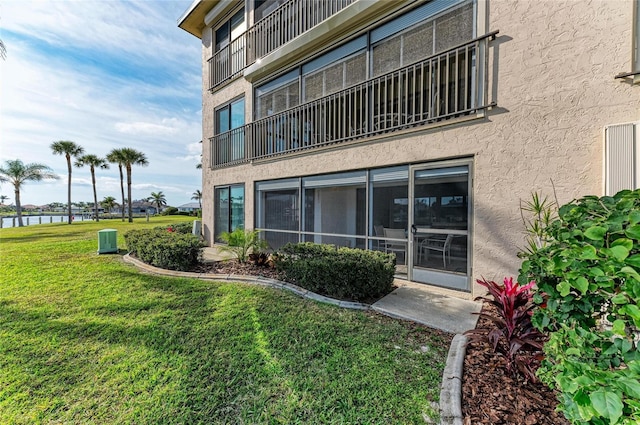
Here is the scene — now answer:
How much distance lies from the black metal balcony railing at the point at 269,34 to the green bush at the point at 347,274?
21.8ft

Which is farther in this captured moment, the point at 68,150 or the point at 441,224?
the point at 68,150

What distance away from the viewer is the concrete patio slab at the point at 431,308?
13.2 ft

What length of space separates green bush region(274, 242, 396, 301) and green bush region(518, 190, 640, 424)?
10.2ft

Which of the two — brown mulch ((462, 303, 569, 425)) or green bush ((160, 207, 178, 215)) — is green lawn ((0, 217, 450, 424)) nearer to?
brown mulch ((462, 303, 569, 425))

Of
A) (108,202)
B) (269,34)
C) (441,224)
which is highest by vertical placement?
(269,34)

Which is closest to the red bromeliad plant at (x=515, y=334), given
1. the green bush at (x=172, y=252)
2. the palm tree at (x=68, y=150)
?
the green bush at (x=172, y=252)

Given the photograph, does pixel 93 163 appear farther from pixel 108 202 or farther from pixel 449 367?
pixel 449 367

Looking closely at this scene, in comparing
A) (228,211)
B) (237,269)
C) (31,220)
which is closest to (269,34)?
(228,211)

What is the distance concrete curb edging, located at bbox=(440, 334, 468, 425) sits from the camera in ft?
7.47

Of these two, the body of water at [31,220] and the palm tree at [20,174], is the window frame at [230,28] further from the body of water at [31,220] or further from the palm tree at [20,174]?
the body of water at [31,220]

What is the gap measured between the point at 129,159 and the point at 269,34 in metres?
33.9

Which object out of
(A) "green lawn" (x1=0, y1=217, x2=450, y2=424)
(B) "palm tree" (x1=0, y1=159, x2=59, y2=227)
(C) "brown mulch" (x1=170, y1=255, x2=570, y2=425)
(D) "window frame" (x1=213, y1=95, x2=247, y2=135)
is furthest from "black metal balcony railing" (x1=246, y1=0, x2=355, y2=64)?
(B) "palm tree" (x1=0, y1=159, x2=59, y2=227)

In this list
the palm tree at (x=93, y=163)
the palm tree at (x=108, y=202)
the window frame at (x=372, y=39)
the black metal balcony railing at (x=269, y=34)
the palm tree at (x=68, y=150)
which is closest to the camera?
the window frame at (x=372, y=39)

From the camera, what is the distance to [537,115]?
14.4 feet
